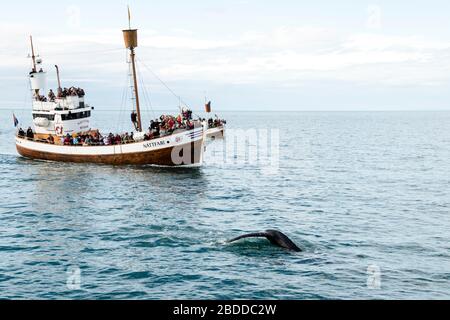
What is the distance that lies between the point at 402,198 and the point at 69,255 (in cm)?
2631

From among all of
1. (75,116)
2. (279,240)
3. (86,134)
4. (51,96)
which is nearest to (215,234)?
(279,240)

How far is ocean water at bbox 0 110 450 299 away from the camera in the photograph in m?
18.3

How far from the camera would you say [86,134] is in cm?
5438

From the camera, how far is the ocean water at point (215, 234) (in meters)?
18.3

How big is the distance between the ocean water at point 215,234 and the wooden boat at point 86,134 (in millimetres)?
2017

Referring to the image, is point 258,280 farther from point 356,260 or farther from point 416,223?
point 416,223

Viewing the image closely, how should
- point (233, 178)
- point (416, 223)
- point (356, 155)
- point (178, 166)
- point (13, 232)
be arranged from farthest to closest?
point (356, 155), point (178, 166), point (233, 178), point (416, 223), point (13, 232)

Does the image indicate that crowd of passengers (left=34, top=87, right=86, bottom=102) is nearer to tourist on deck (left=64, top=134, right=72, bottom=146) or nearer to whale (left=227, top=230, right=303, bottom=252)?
tourist on deck (left=64, top=134, right=72, bottom=146)

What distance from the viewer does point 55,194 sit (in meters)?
37.9

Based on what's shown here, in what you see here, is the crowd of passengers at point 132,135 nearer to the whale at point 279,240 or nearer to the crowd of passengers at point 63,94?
the crowd of passengers at point 63,94

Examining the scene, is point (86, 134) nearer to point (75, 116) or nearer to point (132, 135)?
point (75, 116)

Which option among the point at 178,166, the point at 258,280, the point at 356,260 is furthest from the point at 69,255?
the point at 178,166

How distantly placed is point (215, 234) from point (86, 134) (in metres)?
33.5

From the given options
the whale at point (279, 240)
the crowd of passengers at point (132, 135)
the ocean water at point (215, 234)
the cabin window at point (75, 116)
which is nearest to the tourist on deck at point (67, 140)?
the crowd of passengers at point (132, 135)
